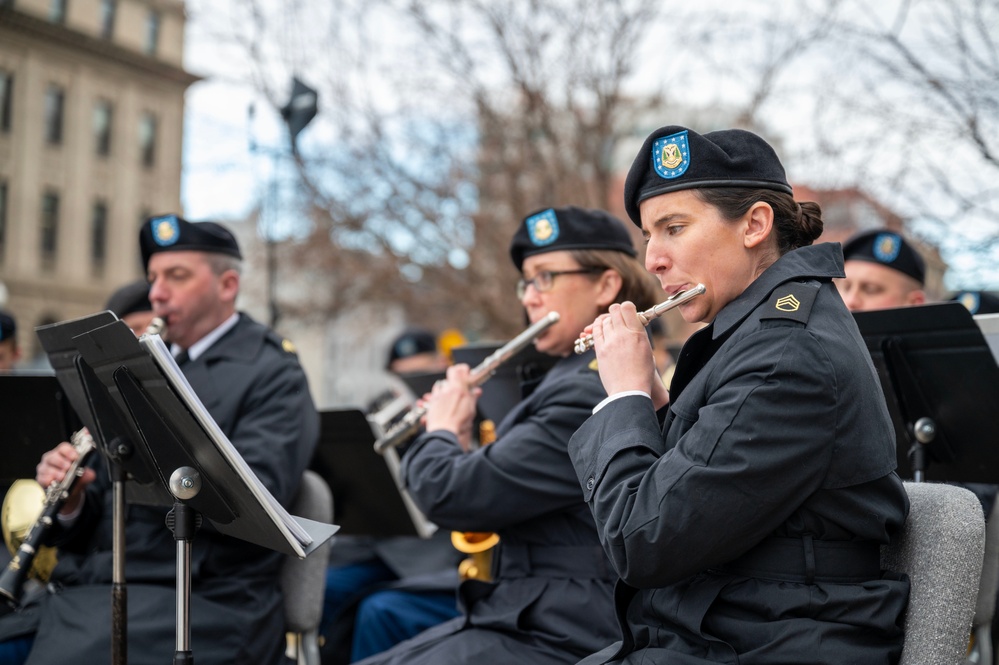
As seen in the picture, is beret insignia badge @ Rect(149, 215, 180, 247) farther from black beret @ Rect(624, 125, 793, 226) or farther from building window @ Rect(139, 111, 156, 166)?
building window @ Rect(139, 111, 156, 166)

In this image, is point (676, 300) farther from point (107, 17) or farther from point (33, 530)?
point (107, 17)

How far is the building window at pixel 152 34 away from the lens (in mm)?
35406

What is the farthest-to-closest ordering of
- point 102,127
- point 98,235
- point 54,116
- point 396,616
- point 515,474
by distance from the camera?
point 98,235, point 102,127, point 54,116, point 396,616, point 515,474

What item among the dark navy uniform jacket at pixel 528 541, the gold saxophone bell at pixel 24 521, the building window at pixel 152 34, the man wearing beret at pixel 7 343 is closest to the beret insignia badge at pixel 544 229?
the dark navy uniform jacket at pixel 528 541

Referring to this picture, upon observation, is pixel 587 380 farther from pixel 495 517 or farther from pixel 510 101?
pixel 510 101

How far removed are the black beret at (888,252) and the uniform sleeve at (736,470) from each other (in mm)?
2800

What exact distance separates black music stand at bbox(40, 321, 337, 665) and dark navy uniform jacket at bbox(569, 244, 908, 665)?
828 mm

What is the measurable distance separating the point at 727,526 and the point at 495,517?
1256mm

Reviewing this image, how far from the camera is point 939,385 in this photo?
3.32m

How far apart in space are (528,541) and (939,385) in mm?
1454

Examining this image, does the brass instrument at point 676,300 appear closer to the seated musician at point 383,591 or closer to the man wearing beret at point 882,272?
the seated musician at point 383,591

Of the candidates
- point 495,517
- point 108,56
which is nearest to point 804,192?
point 495,517

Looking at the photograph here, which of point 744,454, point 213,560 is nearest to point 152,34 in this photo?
point 213,560

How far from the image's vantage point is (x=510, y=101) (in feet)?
39.2
